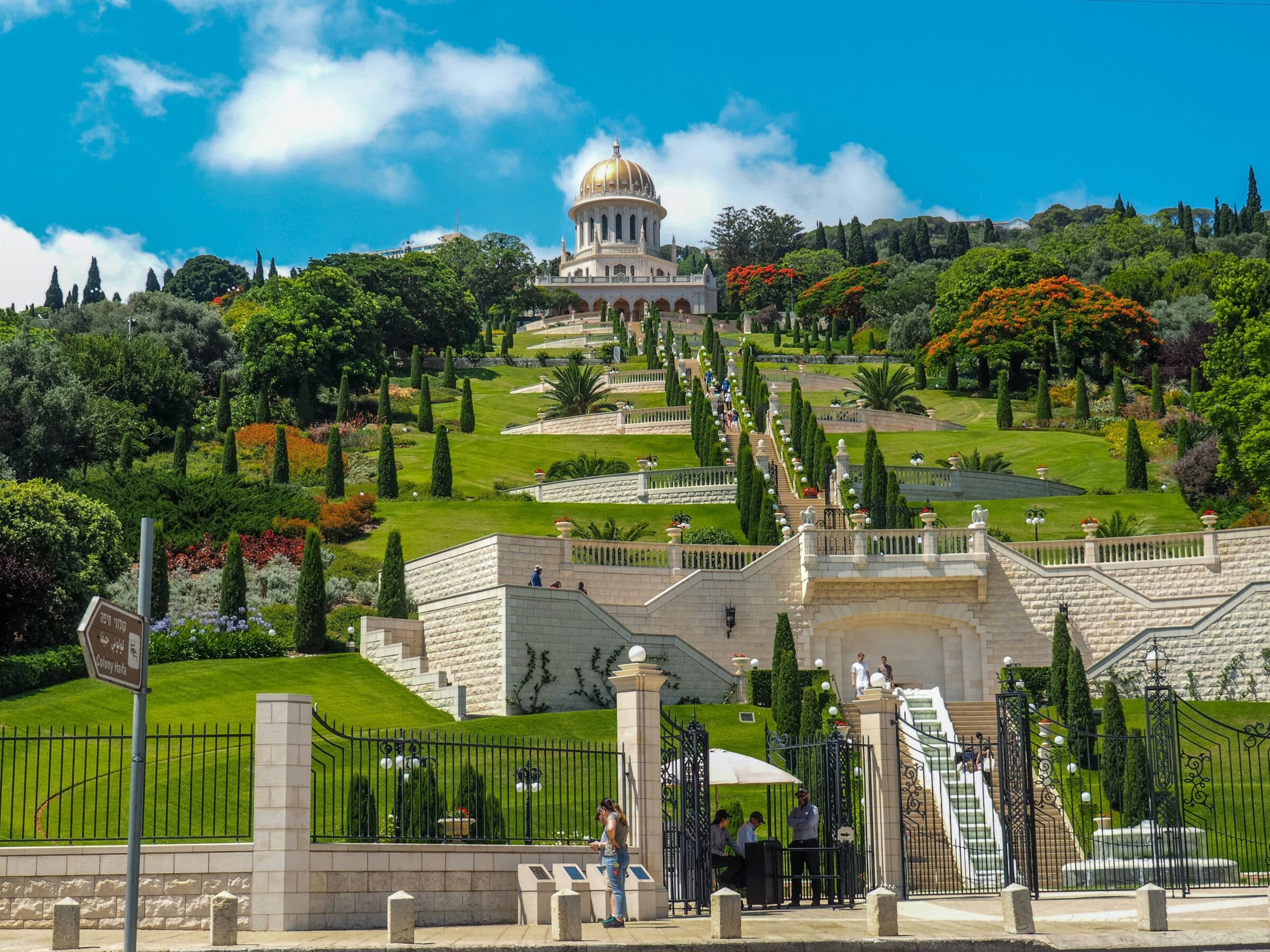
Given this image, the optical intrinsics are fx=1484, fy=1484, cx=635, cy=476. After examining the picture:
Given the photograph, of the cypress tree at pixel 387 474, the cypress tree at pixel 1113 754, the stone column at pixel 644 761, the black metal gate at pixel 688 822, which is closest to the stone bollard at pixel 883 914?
the black metal gate at pixel 688 822

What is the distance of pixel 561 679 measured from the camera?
33.9 m

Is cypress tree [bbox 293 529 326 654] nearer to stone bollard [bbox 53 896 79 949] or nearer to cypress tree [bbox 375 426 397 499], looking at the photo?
cypress tree [bbox 375 426 397 499]

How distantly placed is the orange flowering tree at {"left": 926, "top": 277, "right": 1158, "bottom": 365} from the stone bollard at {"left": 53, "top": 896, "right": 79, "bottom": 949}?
66.9 metres

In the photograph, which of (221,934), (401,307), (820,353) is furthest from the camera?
(820,353)

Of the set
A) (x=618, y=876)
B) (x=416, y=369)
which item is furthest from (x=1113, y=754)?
(x=416, y=369)

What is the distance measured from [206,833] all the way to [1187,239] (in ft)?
351

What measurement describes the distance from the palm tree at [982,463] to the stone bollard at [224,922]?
137ft

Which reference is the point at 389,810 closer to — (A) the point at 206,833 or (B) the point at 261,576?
(A) the point at 206,833

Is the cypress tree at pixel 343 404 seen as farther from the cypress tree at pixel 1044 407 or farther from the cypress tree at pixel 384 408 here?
the cypress tree at pixel 1044 407

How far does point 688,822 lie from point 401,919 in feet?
16.5

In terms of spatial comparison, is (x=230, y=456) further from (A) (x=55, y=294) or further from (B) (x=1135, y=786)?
(A) (x=55, y=294)

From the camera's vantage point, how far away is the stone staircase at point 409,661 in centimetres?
3269

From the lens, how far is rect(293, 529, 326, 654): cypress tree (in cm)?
3606

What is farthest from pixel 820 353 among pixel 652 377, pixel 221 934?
pixel 221 934
